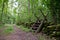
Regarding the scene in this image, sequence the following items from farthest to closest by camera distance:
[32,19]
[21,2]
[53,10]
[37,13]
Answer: [21,2], [32,19], [37,13], [53,10]

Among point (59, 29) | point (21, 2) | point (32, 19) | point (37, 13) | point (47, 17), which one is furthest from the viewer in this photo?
point (21, 2)

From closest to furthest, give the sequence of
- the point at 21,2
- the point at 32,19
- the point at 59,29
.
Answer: the point at 59,29 < the point at 32,19 < the point at 21,2

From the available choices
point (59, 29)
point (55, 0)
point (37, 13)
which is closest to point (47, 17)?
point (37, 13)

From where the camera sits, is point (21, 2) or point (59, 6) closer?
point (59, 6)

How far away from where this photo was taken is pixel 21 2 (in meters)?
31.4

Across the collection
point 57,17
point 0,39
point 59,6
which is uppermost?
point 59,6

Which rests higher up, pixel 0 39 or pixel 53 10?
pixel 53 10

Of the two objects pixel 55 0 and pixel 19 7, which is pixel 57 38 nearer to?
pixel 55 0

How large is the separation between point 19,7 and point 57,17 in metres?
22.5

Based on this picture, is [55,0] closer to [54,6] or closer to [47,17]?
[54,6]

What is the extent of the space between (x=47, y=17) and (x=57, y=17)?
4.05 meters

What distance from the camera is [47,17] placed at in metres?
14.6

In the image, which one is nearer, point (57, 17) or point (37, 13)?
point (57, 17)

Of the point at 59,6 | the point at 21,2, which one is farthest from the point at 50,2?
the point at 21,2
